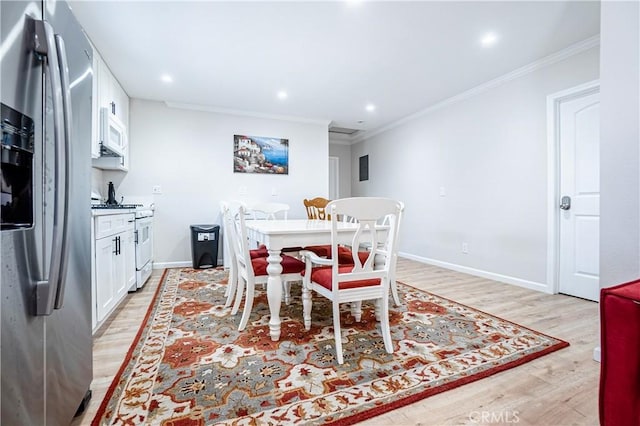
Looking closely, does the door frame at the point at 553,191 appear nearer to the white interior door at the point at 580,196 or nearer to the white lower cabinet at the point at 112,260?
the white interior door at the point at 580,196

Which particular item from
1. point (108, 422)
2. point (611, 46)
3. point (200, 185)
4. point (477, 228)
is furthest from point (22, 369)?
point (477, 228)

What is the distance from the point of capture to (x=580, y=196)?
2.86m

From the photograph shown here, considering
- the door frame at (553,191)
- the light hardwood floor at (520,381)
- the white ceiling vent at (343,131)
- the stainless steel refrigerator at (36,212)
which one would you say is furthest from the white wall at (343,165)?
the stainless steel refrigerator at (36,212)

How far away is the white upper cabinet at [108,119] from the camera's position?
2.87m

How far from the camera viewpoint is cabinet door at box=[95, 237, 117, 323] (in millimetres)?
1982

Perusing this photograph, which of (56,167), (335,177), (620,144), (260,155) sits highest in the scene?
(260,155)

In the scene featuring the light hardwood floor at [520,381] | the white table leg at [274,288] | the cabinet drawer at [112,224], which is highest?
the cabinet drawer at [112,224]

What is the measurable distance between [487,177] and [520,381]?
275 cm

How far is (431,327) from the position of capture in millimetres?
2141

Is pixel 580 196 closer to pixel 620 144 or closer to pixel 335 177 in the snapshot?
pixel 620 144

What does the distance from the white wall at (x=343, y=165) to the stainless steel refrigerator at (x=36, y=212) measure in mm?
5848

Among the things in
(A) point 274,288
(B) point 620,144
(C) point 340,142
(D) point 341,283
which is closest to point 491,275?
(B) point 620,144

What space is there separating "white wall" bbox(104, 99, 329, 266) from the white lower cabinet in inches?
55.4

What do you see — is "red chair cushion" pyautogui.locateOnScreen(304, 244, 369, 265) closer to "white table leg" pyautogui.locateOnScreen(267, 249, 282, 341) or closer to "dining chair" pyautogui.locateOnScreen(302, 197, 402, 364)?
"dining chair" pyautogui.locateOnScreen(302, 197, 402, 364)
